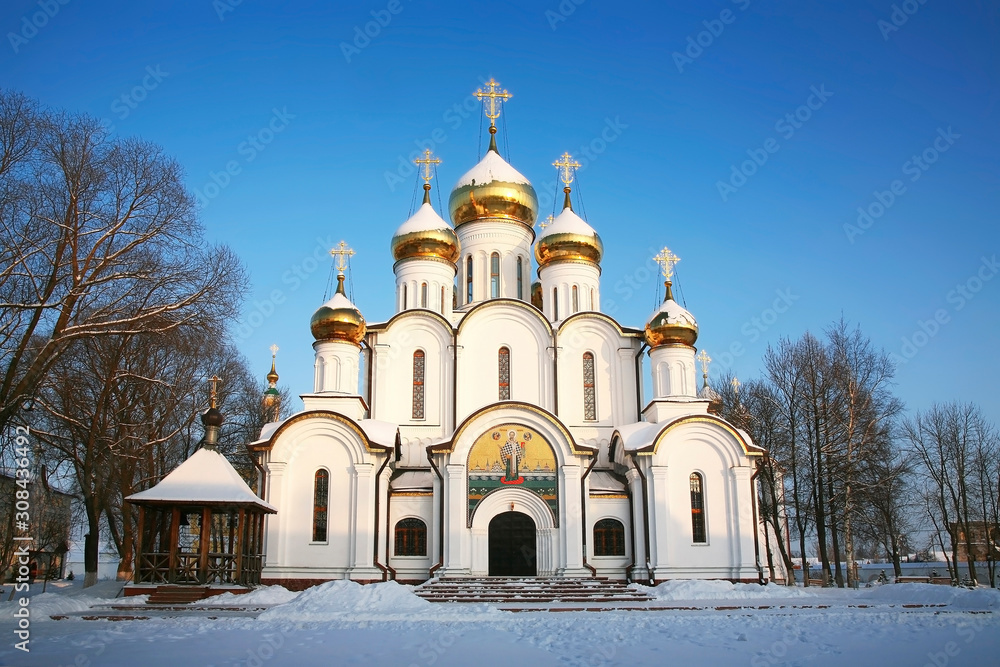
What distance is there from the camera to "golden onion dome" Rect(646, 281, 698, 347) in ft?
70.1

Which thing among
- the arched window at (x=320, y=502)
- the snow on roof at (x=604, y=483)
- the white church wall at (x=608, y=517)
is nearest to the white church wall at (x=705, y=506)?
the white church wall at (x=608, y=517)

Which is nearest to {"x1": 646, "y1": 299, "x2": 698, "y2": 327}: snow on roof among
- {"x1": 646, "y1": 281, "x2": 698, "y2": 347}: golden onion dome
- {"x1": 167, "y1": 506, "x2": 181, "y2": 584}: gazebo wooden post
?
{"x1": 646, "y1": 281, "x2": 698, "y2": 347}: golden onion dome

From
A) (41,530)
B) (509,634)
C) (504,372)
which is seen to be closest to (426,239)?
(504,372)

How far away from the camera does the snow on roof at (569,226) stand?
24.1 metres

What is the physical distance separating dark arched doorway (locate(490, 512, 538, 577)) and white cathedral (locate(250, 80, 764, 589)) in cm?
3

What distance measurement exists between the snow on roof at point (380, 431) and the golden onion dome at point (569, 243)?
6.93 m

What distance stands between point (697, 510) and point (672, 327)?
4.62 meters

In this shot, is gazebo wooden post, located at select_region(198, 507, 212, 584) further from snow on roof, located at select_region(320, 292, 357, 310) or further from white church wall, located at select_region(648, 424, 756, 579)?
white church wall, located at select_region(648, 424, 756, 579)

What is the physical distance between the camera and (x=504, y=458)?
1941 centimetres

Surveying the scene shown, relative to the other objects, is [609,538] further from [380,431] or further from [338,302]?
[338,302]

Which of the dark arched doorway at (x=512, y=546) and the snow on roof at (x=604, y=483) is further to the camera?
the snow on roof at (x=604, y=483)

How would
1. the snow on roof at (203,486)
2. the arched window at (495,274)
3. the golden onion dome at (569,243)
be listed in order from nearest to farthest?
the snow on roof at (203,486) → the golden onion dome at (569,243) → the arched window at (495,274)

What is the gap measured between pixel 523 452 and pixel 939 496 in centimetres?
1369

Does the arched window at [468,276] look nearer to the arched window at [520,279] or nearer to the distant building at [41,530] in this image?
the arched window at [520,279]
